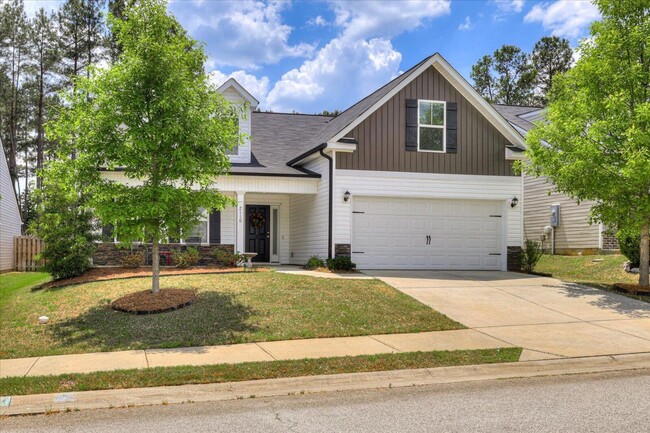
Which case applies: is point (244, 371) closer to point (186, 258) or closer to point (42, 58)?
point (186, 258)

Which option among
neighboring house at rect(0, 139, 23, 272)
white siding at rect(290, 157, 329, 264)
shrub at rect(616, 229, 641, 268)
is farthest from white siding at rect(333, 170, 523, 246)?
neighboring house at rect(0, 139, 23, 272)

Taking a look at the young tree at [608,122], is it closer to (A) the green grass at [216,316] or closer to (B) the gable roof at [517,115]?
(A) the green grass at [216,316]

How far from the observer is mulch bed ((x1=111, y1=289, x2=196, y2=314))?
11.1 metres

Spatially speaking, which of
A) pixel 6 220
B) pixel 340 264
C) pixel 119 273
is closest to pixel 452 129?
pixel 340 264

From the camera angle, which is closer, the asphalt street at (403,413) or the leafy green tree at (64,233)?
the asphalt street at (403,413)

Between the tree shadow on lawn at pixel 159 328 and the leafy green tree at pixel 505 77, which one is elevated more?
the leafy green tree at pixel 505 77

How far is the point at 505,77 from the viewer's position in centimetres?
4581

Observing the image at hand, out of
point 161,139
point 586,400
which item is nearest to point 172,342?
point 161,139

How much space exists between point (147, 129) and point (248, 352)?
16.4 ft

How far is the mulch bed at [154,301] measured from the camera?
11070 mm

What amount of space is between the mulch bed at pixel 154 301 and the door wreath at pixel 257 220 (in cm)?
897

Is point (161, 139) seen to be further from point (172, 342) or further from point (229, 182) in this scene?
point (229, 182)

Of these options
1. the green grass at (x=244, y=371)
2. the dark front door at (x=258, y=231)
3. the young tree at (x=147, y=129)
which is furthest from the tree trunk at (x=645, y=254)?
the dark front door at (x=258, y=231)

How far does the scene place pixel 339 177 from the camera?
57.9 feet
